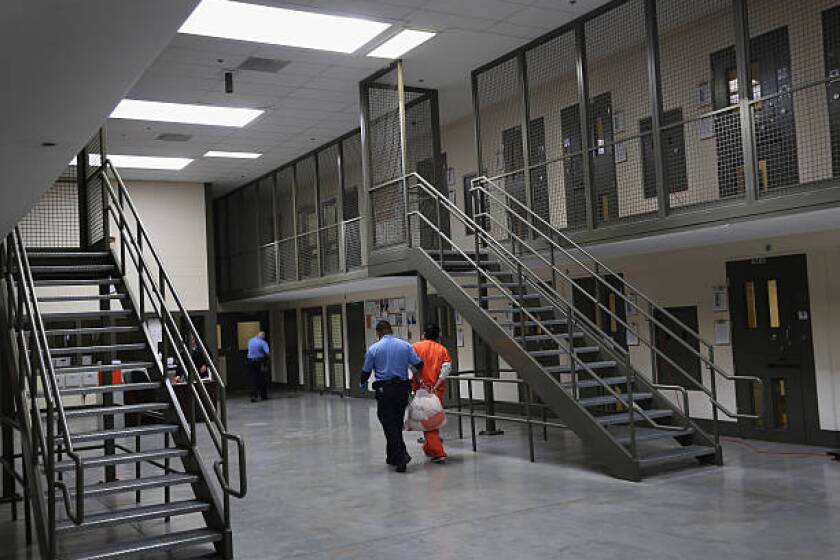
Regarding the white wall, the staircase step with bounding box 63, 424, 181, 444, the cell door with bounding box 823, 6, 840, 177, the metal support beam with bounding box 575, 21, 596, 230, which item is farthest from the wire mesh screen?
the cell door with bounding box 823, 6, 840, 177

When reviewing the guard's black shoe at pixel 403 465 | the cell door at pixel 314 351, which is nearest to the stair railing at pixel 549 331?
the guard's black shoe at pixel 403 465

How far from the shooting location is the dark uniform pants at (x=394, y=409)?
28.5 feet

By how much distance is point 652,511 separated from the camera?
21.3 feet

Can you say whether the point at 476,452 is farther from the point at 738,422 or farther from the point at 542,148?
the point at 542,148

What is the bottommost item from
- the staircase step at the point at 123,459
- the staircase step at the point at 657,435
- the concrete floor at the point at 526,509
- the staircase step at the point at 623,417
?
the concrete floor at the point at 526,509

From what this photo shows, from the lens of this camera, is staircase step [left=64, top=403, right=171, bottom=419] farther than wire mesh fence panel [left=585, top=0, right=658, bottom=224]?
No

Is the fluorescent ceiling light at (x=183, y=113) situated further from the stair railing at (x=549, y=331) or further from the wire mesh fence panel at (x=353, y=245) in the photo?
the stair railing at (x=549, y=331)

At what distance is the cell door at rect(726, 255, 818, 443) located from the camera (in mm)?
9172

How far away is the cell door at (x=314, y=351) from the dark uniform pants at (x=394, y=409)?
1080cm

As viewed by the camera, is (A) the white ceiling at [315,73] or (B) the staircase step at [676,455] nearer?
(B) the staircase step at [676,455]

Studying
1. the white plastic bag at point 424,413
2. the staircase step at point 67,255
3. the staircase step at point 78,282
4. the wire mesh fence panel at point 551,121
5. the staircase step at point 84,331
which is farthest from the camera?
the wire mesh fence panel at point 551,121

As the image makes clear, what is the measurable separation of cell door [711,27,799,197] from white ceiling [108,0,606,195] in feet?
6.45

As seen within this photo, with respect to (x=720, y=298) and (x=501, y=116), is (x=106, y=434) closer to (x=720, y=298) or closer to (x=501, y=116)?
(x=720, y=298)

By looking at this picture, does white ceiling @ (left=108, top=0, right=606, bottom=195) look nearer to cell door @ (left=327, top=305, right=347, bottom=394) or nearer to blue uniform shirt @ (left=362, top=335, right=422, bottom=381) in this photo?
blue uniform shirt @ (left=362, top=335, right=422, bottom=381)
